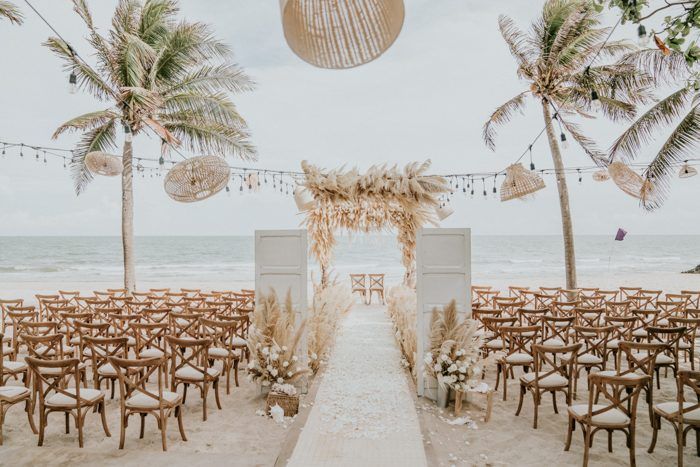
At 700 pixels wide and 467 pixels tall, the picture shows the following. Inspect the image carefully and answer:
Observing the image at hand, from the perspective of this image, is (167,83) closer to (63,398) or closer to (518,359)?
(63,398)

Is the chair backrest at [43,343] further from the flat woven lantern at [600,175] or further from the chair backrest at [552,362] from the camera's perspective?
the flat woven lantern at [600,175]

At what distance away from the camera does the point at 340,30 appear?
1.76 m

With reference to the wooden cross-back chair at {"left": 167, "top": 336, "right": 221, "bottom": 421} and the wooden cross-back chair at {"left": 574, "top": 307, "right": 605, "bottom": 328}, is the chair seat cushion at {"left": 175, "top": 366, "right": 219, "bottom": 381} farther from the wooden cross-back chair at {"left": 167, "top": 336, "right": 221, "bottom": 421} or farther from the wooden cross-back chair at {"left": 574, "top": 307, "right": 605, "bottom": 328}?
the wooden cross-back chair at {"left": 574, "top": 307, "right": 605, "bottom": 328}

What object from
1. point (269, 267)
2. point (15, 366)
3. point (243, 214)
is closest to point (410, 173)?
point (269, 267)

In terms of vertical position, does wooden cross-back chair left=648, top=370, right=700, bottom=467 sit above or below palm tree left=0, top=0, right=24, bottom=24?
below

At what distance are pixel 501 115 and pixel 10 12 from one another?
10.9m

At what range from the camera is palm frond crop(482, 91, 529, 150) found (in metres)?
12.0

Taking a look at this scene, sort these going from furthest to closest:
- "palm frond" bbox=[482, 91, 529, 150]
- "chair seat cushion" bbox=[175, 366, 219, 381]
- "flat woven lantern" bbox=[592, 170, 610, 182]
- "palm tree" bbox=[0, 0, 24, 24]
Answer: "palm frond" bbox=[482, 91, 529, 150] < "flat woven lantern" bbox=[592, 170, 610, 182] < "palm tree" bbox=[0, 0, 24, 24] < "chair seat cushion" bbox=[175, 366, 219, 381]

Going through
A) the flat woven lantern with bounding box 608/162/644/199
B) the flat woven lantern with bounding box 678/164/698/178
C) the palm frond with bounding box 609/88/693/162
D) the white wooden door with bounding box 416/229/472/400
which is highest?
the palm frond with bounding box 609/88/693/162

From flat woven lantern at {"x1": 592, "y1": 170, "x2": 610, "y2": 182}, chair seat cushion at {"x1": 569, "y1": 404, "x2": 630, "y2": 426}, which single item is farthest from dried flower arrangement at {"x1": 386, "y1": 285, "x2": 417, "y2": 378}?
flat woven lantern at {"x1": 592, "y1": 170, "x2": 610, "y2": 182}

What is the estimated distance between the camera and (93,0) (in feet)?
35.6

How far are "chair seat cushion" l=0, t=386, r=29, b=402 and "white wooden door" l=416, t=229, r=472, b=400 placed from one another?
444cm

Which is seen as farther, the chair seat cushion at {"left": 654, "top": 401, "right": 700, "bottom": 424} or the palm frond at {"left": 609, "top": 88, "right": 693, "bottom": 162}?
the palm frond at {"left": 609, "top": 88, "right": 693, "bottom": 162}

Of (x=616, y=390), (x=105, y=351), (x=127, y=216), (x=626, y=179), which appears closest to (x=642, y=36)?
(x=616, y=390)
